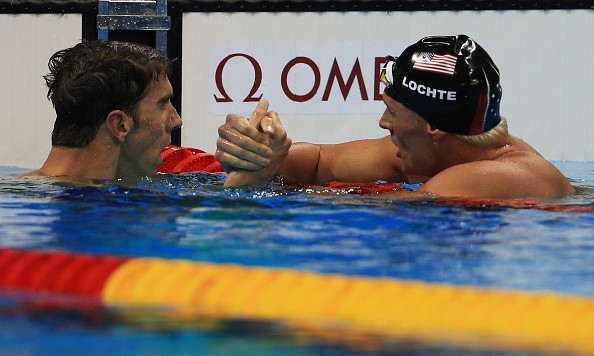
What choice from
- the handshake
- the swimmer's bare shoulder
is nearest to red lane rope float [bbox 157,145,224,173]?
the handshake

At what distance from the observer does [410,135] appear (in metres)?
3.99

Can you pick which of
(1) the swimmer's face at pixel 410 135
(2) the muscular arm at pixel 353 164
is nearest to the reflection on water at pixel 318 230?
(1) the swimmer's face at pixel 410 135

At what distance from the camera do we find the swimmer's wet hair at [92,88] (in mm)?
3984

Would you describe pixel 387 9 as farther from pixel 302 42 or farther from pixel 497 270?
pixel 497 270

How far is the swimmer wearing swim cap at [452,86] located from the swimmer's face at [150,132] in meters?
1.01

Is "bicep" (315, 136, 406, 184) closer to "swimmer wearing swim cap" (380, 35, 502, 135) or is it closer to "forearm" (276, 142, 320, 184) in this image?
"forearm" (276, 142, 320, 184)

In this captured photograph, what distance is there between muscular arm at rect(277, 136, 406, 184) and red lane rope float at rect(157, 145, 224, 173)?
653mm

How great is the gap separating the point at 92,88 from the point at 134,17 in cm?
263

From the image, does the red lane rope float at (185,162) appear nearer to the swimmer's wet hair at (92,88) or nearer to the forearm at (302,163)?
the forearm at (302,163)

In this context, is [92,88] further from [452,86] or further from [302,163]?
[452,86]

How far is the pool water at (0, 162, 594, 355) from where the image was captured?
1.97 metres

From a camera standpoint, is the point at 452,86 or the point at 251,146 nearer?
the point at 251,146

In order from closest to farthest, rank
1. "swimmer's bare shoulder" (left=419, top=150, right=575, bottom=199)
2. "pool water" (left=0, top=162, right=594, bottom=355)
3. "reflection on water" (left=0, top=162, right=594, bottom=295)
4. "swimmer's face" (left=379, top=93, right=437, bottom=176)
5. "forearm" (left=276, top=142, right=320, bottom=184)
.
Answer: "pool water" (left=0, top=162, right=594, bottom=355), "reflection on water" (left=0, top=162, right=594, bottom=295), "swimmer's bare shoulder" (left=419, top=150, right=575, bottom=199), "swimmer's face" (left=379, top=93, right=437, bottom=176), "forearm" (left=276, top=142, right=320, bottom=184)

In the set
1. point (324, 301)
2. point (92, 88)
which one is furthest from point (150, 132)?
point (324, 301)
